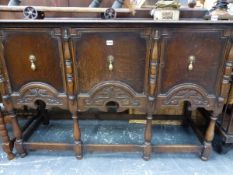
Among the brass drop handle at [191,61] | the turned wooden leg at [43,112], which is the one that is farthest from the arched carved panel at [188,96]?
the turned wooden leg at [43,112]

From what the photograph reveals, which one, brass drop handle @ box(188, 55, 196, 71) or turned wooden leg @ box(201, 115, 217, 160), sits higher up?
brass drop handle @ box(188, 55, 196, 71)

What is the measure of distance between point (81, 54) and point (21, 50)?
1.34 feet

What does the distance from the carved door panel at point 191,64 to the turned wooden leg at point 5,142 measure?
1.28 meters

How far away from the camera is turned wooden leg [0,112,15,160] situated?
156cm

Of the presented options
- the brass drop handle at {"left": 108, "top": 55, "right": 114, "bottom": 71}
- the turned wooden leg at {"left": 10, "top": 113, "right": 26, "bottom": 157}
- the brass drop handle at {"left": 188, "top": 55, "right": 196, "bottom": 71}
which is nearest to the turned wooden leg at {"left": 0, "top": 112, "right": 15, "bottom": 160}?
the turned wooden leg at {"left": 10, "top": 113, "right": 26, "bottom": 157}

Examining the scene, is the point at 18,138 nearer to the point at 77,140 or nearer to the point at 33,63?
the point at 77,140

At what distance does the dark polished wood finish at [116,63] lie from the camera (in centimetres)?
123

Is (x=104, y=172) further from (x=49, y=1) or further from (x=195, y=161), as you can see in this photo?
(x=49, y=1)

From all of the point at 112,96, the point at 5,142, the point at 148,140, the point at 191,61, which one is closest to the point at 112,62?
the point at 112,96

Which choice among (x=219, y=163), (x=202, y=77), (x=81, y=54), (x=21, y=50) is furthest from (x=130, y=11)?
(x=219, y=163)

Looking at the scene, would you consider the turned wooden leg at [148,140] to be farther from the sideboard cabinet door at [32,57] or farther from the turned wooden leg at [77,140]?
the sideboard cabinet door at [32,57]

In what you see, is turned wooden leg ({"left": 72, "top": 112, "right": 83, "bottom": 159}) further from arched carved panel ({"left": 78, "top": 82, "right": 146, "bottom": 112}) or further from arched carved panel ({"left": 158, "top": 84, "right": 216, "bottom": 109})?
arched carved panel ({"left": 158, "top": 84, "right": 216, "bottom": 109})

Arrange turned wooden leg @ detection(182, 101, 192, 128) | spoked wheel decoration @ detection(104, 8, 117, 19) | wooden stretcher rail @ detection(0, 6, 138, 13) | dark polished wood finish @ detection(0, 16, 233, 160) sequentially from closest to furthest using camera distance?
dark polished wood finish @ detection(0, 16, 233, 160) < spoked wheel decoration @ detection(104, 8, 117, 19) < wooden stretcher rail @ detection(0, 6, 138, 13) < turned wooden leg @ detection(182, 101, 192, 128)

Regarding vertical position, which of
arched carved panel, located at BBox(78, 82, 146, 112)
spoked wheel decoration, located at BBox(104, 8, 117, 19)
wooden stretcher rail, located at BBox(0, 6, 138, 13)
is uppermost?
wooden stretcher rail, located at BBox(0, 6, 138, 13)
